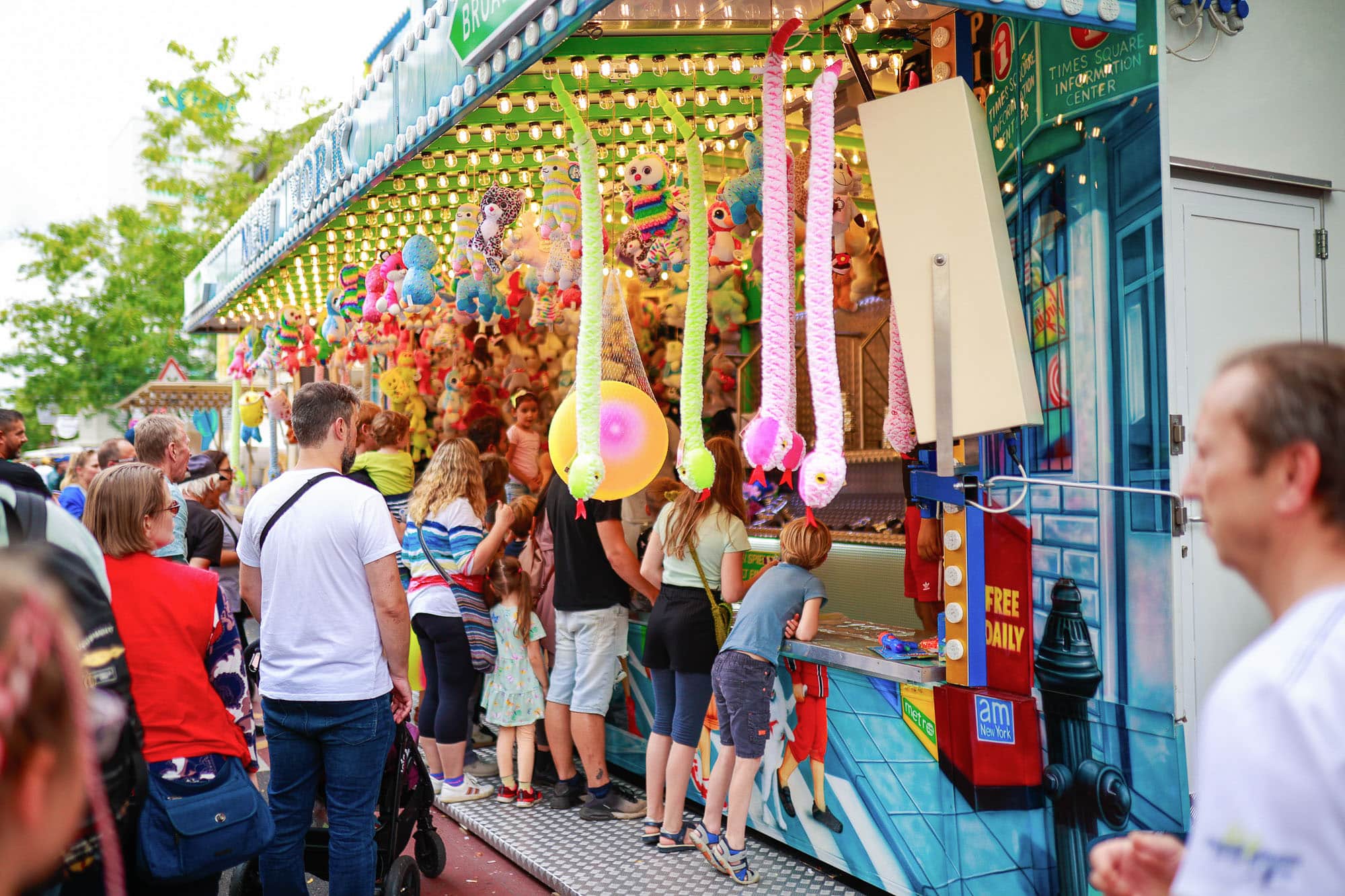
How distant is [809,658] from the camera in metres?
4.49

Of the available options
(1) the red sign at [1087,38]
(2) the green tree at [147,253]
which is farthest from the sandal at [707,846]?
(2) the green tree at [147,253]

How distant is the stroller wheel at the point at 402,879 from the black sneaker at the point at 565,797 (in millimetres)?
1504

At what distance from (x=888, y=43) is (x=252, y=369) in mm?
8178

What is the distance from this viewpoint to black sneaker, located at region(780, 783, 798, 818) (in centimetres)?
470

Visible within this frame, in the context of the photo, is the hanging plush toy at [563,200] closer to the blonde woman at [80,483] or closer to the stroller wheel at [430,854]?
the stroller wheel at [430,854]

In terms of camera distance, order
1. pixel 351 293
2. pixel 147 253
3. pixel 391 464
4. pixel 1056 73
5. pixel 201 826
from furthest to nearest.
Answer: pixel 147 253 → pixel 351 293 → pixel 391 464 → pixel 1056 73 → pixel 201 826

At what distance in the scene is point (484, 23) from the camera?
156 inches

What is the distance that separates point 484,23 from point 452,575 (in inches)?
112

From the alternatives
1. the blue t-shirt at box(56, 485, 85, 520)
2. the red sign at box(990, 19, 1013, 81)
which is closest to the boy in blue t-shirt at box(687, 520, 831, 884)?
the red sign at box(990, 19, 1013, 81)

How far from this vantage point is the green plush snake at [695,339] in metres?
3.73

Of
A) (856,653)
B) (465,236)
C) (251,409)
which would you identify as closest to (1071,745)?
(856,653)

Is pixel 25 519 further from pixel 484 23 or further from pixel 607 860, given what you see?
pixel 607 860

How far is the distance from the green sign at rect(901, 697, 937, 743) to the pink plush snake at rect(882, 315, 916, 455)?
0.98 metres

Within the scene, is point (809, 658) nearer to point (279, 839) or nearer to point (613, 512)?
point (613, 512)
